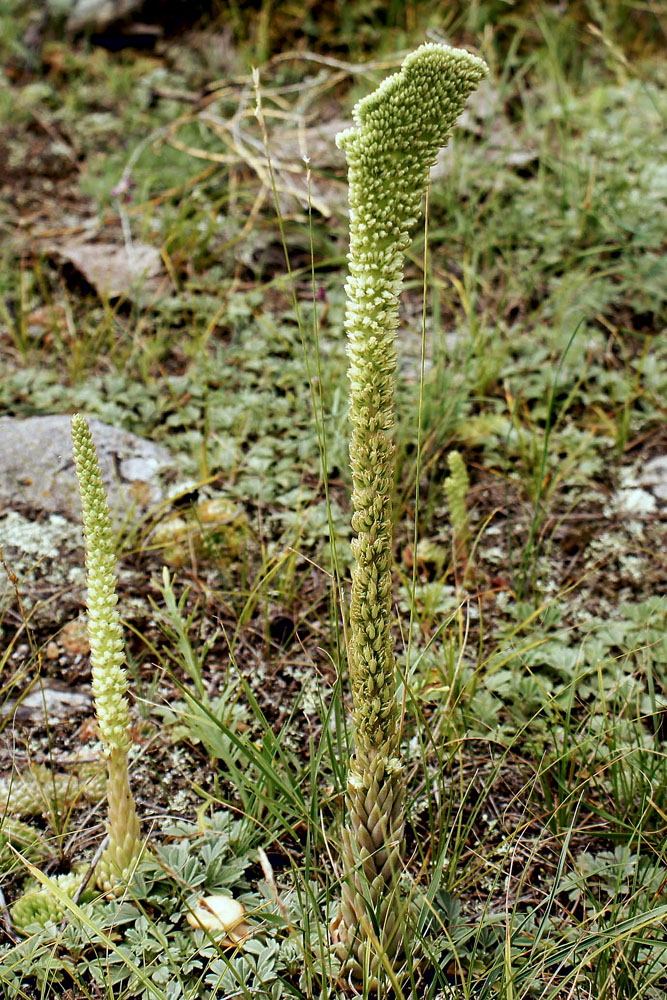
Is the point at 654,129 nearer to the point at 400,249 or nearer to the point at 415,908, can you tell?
the point at 400,249

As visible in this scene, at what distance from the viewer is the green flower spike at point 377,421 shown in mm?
1425

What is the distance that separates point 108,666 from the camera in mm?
2047

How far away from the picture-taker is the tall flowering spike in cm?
191

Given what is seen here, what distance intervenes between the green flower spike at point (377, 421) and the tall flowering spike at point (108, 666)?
1.91ft

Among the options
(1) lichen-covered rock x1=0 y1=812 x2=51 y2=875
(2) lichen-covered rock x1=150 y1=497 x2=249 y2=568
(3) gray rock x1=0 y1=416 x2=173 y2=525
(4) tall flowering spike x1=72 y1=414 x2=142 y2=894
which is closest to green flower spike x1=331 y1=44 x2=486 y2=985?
(4) tall flowering spike x1=72 y1=414 x2=142 y2=894

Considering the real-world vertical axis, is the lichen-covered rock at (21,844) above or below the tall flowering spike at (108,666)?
below

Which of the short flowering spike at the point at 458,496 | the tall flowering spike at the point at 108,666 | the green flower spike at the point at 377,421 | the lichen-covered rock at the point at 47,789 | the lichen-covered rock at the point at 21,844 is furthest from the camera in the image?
the short flowering spike at the point at 458,496

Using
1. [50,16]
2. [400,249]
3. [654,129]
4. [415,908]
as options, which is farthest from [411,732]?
[50,16]

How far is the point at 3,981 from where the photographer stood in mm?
1910

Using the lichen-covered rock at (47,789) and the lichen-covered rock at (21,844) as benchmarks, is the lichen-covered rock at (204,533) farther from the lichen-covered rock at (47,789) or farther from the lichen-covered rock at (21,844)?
the lichen-covered rock at (21,844)

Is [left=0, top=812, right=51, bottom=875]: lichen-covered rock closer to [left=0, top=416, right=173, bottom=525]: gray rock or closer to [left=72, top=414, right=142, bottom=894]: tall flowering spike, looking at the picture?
[left=72, top=414, right=142, bottom=894]: tall flowering spike

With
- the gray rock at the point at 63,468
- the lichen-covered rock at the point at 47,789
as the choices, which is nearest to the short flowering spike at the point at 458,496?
→ the gray rock at the point at 63,468

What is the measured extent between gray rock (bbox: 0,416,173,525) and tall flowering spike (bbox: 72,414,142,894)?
1.40 m

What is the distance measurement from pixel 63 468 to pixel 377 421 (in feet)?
7.78
